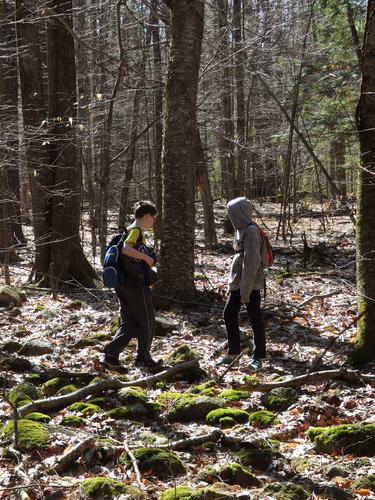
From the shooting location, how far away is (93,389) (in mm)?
6141

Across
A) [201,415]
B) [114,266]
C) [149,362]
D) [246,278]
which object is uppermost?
[114,266]

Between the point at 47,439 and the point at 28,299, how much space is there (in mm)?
6827

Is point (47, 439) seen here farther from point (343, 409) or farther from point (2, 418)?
point (343, 409)

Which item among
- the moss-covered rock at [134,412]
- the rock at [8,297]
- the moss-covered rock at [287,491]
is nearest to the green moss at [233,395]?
the moss-covered rock at [134,412]

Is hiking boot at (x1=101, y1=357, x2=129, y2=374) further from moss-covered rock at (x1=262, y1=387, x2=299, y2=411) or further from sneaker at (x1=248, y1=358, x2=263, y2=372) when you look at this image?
moss-covered rock at (x1=262, y1=387, x2=299, y2=411)

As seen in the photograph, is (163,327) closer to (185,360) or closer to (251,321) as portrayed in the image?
(185,360)

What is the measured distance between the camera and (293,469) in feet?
14.7

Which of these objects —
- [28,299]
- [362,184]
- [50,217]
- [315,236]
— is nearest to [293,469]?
[362,184]

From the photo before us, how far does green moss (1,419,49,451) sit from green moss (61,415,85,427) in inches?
10.6

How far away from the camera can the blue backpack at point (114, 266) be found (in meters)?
6.84

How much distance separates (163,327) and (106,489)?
4852 millimetres

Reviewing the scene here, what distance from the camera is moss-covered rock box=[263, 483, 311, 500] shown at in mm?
3930

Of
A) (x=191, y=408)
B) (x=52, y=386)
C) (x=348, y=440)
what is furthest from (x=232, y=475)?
(x=52, y=386)

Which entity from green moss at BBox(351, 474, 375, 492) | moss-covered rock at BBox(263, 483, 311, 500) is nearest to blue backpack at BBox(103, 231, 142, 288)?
moss-covered rock at BBox(263, 483, 311, 500)
